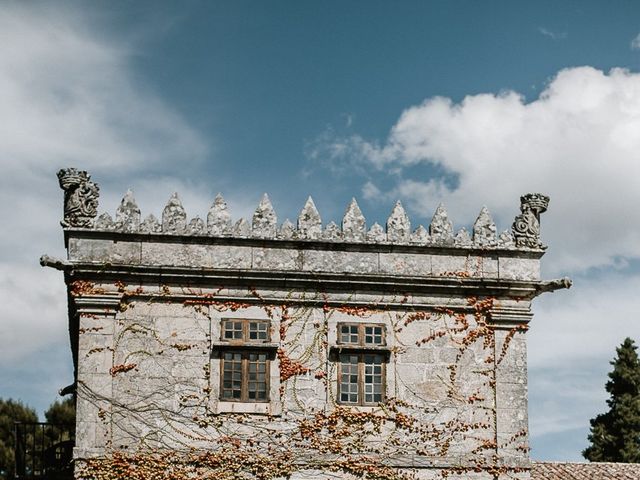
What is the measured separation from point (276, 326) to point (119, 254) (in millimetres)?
3044

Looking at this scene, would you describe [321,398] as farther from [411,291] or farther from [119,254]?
[119,254]

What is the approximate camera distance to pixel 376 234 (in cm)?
1908

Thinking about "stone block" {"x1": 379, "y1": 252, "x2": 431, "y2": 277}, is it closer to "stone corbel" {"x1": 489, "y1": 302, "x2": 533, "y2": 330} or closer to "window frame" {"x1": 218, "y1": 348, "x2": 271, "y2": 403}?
"stone corbel" {"x1": 489, "y1": 302, "x2": 533, "y2": 330}

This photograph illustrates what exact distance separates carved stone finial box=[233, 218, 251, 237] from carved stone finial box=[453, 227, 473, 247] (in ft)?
12.6

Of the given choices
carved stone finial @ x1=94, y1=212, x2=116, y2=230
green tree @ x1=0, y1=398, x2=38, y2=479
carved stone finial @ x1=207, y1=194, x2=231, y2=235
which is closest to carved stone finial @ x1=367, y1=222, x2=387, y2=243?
carved stone finial @ x1=207, y1=194, x2=231, y2=235

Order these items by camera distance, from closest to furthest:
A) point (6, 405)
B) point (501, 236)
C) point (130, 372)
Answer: point (130, 372)
point (501, 236)
point (6, 405)

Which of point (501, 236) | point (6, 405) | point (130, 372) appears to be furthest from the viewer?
point (6, 405)

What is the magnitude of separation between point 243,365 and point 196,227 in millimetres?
2632

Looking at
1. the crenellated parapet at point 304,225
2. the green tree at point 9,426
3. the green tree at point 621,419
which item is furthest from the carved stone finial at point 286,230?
the green tree at point 9,426

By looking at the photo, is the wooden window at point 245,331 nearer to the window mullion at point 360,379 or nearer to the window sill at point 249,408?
the window sill at point 249,408

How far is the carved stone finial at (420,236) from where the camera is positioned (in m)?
19.1

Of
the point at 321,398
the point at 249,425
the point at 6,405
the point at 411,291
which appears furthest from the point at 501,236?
the point at 6,405

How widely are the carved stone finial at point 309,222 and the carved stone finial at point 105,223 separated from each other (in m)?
3.36

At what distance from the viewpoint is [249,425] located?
1791 centimetres
